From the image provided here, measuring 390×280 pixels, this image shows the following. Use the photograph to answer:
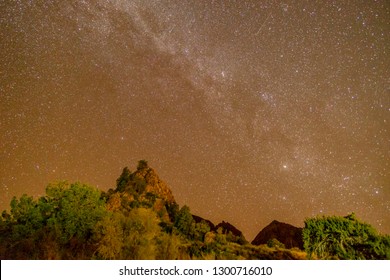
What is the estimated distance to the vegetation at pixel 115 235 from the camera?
17953 millimetres

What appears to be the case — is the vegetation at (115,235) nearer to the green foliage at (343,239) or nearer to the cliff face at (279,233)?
the green foliage at (343,239)

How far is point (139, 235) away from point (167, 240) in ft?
4.43

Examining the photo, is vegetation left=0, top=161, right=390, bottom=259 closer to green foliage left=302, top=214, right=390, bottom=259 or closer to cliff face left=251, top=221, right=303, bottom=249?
green foliage left=302, top=214, right=390, bottom=259

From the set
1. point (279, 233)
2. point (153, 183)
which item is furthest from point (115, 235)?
point (279, 233)

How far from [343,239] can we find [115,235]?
412 inches

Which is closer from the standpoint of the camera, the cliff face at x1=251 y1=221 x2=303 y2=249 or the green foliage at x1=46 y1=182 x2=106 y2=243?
the green foliage at x1=46 y1=182 x2=106 y2=243

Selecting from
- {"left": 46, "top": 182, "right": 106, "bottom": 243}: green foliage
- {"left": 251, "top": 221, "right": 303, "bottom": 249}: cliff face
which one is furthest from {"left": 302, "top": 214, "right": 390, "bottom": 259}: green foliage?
{"left": 251, "top": 221, "right": 303, "bottom": 249}: cliff face

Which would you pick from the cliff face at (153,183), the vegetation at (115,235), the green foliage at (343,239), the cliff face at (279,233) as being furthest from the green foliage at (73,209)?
the cliff face at (279,233)

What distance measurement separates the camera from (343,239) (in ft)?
58.7

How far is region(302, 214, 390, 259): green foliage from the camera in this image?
1753 cm
